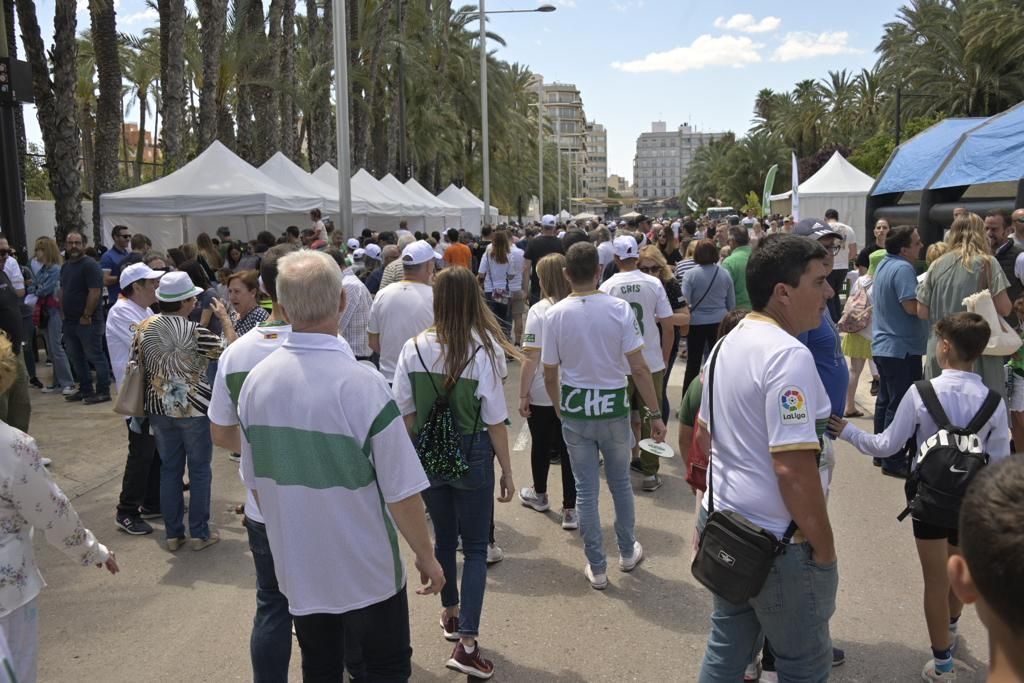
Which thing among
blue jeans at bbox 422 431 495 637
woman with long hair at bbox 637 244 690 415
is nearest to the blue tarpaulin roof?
woman with long hair at bbox 637 244 690 415

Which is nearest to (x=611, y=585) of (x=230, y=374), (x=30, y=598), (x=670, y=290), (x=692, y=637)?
(x=692, y=637)

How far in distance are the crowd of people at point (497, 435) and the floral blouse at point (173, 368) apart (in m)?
0.01

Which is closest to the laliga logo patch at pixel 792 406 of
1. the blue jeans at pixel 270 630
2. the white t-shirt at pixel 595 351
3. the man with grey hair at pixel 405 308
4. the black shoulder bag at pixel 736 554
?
the black shoulder bag at pixel 736 554

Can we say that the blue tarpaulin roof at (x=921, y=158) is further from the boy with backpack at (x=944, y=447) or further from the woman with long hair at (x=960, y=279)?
the boy with backpack at (x=944, y=447)

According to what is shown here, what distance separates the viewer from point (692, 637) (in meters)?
4.03

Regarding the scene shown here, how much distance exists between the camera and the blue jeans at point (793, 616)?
2.53 meters

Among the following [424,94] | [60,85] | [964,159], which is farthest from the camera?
[424,94]

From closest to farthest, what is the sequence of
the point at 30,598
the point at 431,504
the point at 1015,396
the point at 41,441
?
the point at 30,598 → the point at 431,504 → the point at 1015,396 → the point at 41,441

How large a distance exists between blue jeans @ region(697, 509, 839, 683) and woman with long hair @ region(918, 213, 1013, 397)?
12.1 ft

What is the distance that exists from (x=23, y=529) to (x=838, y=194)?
2494 cm

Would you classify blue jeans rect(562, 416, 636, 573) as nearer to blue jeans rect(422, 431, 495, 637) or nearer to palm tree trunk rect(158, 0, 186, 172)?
blue jeans rect(422, 431, 495, 637)

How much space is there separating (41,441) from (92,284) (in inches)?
85.1

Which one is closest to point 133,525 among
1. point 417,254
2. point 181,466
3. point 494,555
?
point 181,466

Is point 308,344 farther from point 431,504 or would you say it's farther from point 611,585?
point 611,585
